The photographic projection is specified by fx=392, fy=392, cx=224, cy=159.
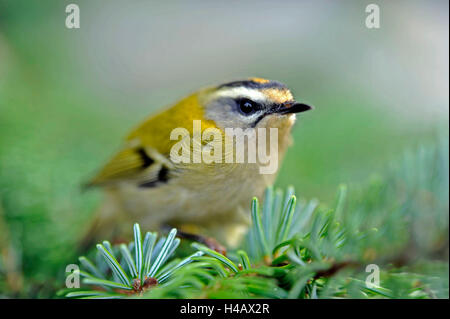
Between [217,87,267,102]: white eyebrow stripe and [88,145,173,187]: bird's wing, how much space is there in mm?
212

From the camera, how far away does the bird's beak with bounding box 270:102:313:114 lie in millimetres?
725

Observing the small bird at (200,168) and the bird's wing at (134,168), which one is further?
the bird's wing at (134,168)

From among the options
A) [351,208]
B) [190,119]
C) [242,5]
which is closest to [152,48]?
[242,5]

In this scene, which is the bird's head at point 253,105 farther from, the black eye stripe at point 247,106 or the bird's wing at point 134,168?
the bird's wing at point 134,168

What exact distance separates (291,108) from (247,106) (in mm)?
99

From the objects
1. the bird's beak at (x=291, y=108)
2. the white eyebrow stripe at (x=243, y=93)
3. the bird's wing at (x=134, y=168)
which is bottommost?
the bird's wing at (x=134, y=168)

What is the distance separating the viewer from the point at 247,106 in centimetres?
80

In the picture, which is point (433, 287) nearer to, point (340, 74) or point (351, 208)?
point (351, 208)

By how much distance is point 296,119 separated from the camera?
2.78 feet

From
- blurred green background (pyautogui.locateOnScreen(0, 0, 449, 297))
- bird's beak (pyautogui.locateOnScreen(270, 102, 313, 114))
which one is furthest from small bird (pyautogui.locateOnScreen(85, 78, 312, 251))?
blurred green background (pyautogui.locateOnScreen(0, 0, 449, 297))

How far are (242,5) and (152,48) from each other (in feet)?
2.01

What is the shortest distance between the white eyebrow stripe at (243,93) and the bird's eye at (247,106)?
0.01 meters

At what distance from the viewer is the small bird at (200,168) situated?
77 cm

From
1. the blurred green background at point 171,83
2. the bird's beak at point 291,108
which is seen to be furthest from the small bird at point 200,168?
the blurred green background at point 171,83
